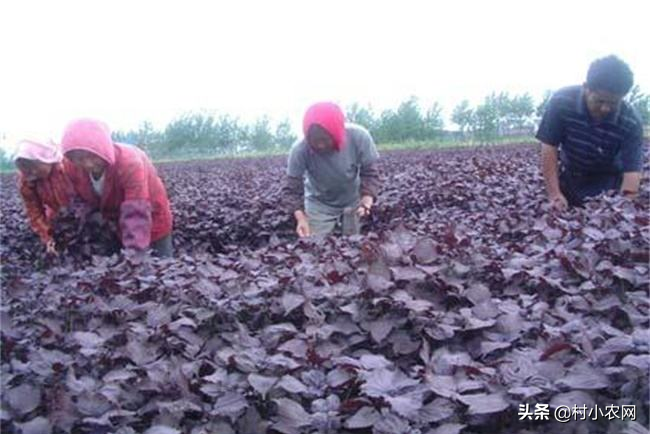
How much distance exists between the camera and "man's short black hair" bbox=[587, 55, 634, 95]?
125 inches

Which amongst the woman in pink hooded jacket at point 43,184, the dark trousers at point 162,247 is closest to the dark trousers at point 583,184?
the dark trousers at point 162,247

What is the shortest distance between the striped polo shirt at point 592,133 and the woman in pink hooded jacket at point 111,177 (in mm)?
2099

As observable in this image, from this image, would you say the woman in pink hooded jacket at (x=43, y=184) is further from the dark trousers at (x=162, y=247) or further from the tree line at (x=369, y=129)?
the tree line at (x=369, y=129)

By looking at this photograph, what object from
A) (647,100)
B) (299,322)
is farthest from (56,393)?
(647,100)

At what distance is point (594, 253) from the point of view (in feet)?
7.02

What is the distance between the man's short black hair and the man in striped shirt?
44 millimetres

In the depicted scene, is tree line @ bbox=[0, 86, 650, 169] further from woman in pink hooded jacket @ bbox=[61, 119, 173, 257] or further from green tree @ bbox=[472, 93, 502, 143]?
woman in pink hooded jacket @ bbox=[61, 119, 173, 257]

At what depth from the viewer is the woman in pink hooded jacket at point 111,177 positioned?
10.9 feet

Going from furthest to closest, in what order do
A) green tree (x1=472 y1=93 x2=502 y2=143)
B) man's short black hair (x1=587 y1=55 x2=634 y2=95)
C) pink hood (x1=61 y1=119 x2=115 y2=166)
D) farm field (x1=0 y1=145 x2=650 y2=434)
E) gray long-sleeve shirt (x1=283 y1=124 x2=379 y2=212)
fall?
green tree (x1=472 y1=93 x2=502 y2=143) < gray long-sleeve shirt (x1=283 y1=124 x2=379 y2=212) < pink hood (x1=61 y1=119 x2=115 y2=166) < man's short black hair (x1=587 y1=55 x2=634 y2=95) < farm field (x1=0 y1=145 x2=650 y2=434)

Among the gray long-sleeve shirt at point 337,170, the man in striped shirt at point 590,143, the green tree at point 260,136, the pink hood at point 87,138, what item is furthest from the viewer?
the green tree at point 260,136

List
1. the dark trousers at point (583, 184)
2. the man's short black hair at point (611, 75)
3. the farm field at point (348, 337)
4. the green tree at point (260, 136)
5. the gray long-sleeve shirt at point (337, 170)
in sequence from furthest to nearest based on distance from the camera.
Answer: the green tree at point (260, 136) < the gray long-sleeve shirt at point (337, 170) < the dark trousers at point (583, 184) < the man's short black hair at point (611, 75) < the farm field at point (348, 337)

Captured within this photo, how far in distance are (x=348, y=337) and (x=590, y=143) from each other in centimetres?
252

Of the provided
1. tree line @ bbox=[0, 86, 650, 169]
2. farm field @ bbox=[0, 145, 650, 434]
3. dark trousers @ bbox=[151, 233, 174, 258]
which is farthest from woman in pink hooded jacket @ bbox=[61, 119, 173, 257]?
tree line @ bbox=[0, 86, 650, 169]


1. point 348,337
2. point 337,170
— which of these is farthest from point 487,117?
point 348,337
